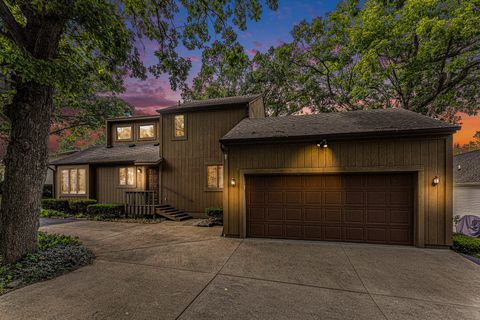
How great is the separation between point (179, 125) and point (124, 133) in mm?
5666

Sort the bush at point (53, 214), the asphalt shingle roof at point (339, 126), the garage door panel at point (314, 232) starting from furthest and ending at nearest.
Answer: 1. the bush at point (53, 214)
2. the garage door panel at point (314, 232)
3. the asphalt shingle roof at point (339, 126)

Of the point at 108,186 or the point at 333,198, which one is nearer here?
the point at 333,198

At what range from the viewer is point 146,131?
560 inches

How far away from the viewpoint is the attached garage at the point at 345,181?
5.95 m

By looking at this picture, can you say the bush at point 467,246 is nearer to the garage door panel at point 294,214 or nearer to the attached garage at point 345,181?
the attached garage at point 345,181

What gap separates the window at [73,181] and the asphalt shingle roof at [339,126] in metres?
11.3

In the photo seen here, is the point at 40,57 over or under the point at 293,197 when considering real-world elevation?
over

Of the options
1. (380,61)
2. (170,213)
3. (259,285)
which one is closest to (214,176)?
(170,213)

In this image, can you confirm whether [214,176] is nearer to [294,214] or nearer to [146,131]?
[294,214]

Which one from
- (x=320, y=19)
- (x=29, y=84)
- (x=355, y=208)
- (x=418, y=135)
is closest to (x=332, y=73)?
(x=320, y=19)

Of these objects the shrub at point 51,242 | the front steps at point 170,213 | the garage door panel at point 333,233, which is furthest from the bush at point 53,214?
the garage door panel at point 333,233

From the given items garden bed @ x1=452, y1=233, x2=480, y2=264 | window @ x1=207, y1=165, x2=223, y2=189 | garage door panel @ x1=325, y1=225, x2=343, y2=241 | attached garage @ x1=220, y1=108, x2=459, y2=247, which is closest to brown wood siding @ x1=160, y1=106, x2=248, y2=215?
window @ x1=207, y1=165, x2=223, y2=189

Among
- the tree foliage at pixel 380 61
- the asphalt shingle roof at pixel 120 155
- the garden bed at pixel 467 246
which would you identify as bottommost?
the garden bed at pixel 467 246

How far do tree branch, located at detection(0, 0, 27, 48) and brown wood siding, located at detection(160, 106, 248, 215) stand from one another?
24.0 ft
